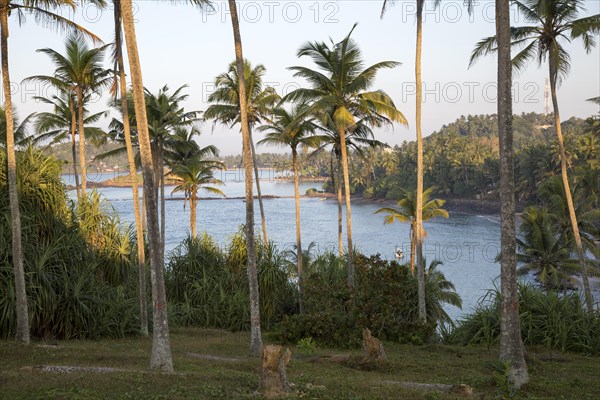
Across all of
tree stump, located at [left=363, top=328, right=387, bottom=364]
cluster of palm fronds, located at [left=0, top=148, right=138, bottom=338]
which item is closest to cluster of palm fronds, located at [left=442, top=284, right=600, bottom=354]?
tree stump, located at [left=363, top=328, right=387, bottom=364]

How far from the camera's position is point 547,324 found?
17469 mm

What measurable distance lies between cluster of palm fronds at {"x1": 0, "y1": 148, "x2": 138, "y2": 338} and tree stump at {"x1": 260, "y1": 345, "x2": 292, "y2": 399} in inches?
352

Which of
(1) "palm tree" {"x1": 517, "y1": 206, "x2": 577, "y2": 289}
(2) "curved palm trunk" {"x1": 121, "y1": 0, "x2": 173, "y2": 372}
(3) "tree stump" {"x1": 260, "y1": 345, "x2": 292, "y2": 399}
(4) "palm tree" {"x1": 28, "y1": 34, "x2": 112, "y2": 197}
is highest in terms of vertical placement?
(4) "palm tree" {"x1": 28, "y1": 34, "x2": 112, "y2": 197}

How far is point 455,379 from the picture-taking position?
38.9 feet

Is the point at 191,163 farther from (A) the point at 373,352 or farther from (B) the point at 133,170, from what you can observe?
(A) the point at 373,352

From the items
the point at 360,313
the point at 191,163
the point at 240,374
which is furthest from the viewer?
the point at 191,163

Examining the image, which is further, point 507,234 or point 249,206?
point 249,206

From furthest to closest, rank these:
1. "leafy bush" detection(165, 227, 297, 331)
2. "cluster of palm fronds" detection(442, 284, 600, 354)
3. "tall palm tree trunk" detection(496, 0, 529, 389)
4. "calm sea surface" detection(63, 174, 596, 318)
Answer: "calm sea surface" detection(63, 174, 596, 318) < "leafy bush" detection(165, 227, 297, 331) < "cluster of palm fronds" detection(442, 284, 600, 354) < "tall palm tree trunk" detection(496, 0, 529, 389)

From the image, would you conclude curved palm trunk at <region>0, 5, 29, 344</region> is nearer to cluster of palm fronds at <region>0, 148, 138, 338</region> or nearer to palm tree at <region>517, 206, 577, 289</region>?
cluster of palm fronds at <region>0, 148, 138, 338</region>

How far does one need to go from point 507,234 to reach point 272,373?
521 cm

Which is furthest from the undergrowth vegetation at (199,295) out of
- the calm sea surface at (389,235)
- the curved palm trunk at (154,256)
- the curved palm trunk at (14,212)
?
the calm sea surface at (389,235)

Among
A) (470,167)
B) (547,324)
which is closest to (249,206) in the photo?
(547,324)

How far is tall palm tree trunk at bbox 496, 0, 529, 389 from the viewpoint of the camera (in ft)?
36.8

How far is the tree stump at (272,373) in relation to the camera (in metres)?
9.38
